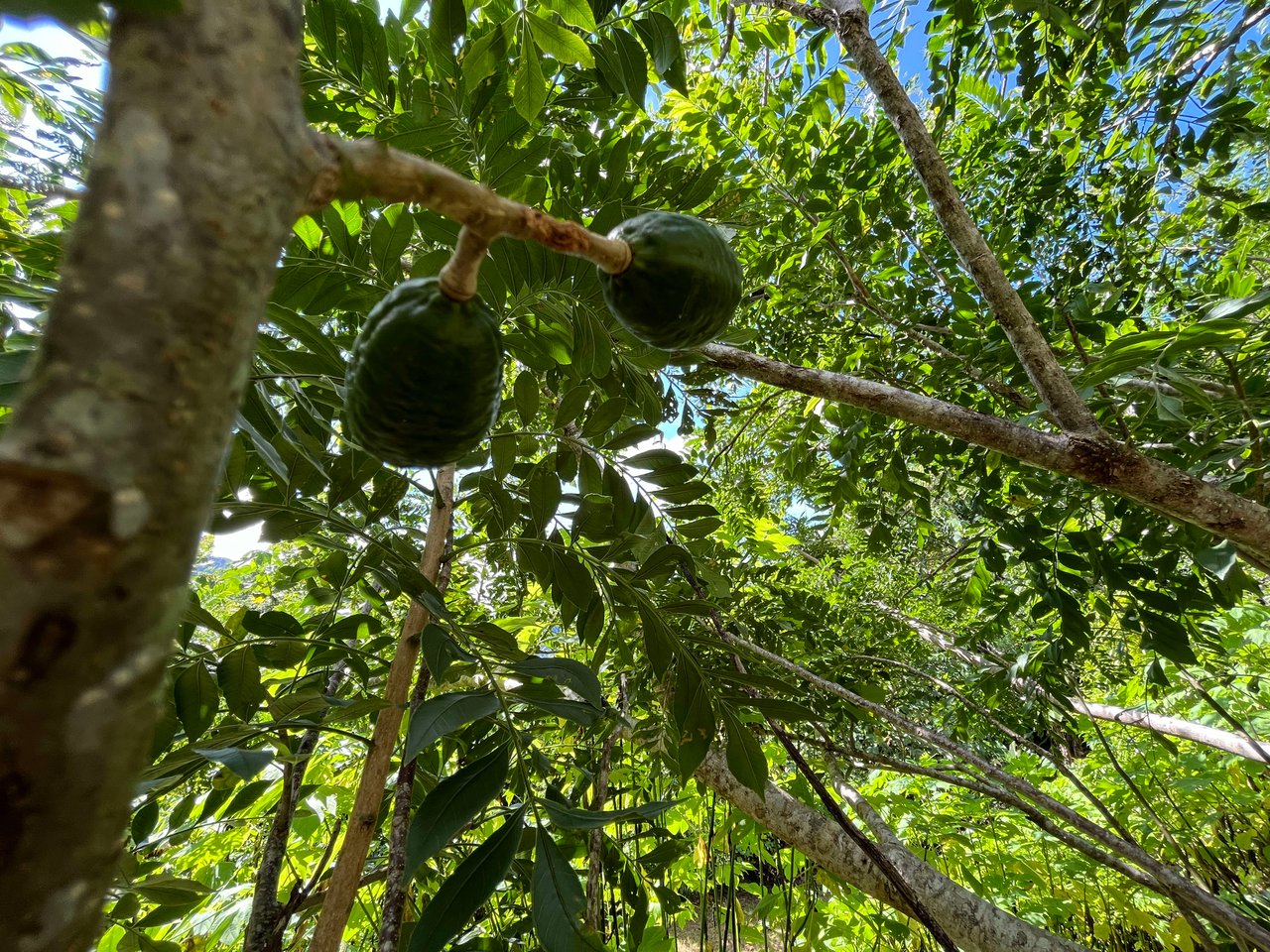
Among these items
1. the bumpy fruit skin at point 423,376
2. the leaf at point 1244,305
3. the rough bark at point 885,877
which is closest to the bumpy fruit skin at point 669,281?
the bumpy fruit skin at point 423,376

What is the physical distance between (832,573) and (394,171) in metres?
5.80

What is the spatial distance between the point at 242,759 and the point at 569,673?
1.81ft

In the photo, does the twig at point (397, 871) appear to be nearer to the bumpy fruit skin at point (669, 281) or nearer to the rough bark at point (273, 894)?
the rough bark at point (273, 894)

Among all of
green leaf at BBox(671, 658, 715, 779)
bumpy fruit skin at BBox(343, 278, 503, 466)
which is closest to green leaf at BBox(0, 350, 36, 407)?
bumpy fruit skin at BBox(343, 278, 503, 466)

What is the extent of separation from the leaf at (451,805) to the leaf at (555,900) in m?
0.13

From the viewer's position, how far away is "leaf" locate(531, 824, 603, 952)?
3.39ft

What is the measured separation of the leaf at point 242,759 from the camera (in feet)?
2.93

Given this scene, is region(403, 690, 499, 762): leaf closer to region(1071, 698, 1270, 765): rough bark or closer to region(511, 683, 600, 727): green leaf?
region(511, 683, 600, 727): green leaf

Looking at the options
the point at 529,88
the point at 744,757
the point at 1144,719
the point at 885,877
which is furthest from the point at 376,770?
the point at 1144,719

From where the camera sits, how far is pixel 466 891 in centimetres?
110

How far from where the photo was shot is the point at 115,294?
0.29 m

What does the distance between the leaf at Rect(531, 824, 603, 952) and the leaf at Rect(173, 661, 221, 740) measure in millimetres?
723

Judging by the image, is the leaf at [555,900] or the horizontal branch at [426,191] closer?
the horizontal branch at [426,191]

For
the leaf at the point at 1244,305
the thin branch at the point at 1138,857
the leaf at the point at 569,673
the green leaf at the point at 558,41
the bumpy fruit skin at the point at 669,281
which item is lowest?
the thin branch at the point at 1138,857
